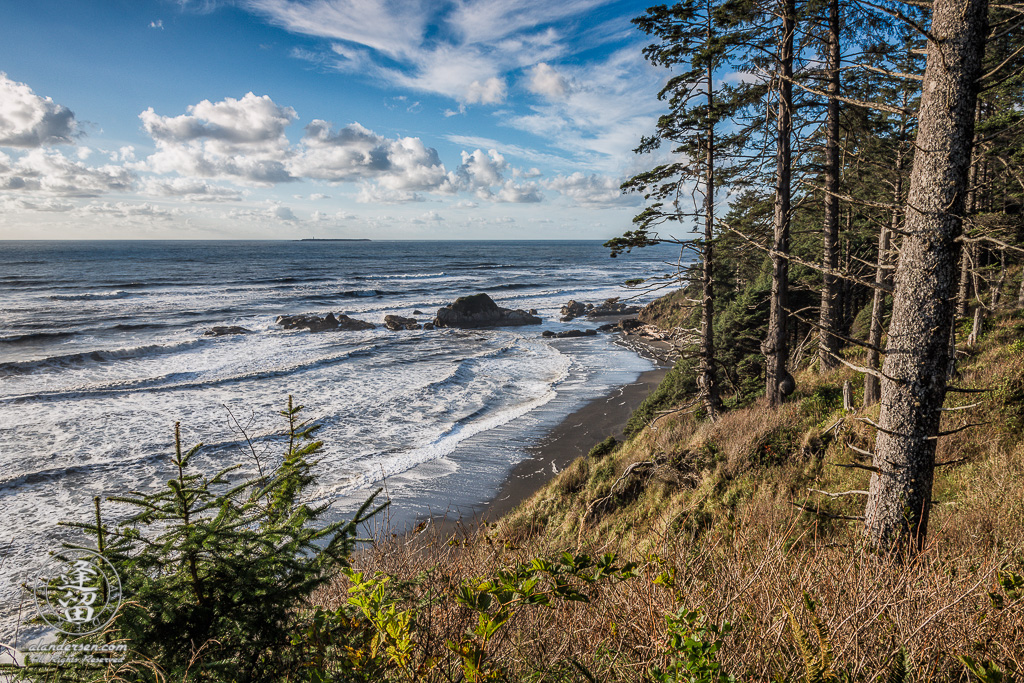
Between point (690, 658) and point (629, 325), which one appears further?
point (629, 325)

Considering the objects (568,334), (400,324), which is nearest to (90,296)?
(400,324)

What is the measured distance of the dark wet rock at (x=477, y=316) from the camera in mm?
39281

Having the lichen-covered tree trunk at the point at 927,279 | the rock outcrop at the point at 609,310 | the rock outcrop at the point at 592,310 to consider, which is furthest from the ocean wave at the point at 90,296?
A: the lichen-covered tree trunk at the point at 927,279

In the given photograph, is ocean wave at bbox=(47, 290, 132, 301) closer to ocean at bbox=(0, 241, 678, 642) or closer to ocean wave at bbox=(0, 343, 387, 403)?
ocean at bbox=(0, 241, 678, 642)

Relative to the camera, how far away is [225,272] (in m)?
77.2

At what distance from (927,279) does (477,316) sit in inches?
1443

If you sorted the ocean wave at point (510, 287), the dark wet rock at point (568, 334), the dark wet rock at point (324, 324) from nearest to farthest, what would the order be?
1. the dark wet rock at point (568, 334)
2. the dark wet rock at point (324, 324)
3. the ocean wave at point (510, 287)

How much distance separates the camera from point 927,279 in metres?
3.87

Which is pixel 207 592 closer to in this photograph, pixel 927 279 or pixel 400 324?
pixel 927 279

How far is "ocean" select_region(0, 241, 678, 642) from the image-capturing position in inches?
504

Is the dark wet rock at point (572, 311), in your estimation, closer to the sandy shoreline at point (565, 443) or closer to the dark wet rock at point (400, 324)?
Answer: the dark wet rock at point (400, 324)

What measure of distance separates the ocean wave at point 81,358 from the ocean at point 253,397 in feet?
0.39

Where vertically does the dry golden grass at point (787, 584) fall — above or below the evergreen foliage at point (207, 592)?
below

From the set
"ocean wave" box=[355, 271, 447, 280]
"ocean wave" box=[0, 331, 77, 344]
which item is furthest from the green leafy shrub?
"ocean wave" box=[355, 271, 447, 280]
